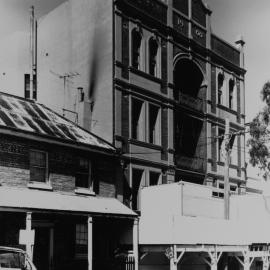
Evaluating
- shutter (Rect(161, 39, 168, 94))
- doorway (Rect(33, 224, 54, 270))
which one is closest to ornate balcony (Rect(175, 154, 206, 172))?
shutter (Rect(161, 39, 168, 94))

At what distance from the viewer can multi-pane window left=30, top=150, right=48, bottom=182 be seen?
1969cm

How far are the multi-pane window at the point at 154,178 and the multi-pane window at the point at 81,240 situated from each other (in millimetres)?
5186

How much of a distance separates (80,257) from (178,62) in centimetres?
1300

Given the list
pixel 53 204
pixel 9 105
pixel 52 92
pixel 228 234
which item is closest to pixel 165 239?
pixel 228 234

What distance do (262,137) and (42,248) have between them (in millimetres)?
11063

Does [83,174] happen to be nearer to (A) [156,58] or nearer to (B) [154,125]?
(B) [154,125]

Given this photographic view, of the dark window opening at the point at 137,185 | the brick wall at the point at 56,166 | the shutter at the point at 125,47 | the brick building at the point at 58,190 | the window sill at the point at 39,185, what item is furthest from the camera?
the shutter at the point at 125,47

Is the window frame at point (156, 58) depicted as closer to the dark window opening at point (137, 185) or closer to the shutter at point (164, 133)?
the shutter at point (164, 133)

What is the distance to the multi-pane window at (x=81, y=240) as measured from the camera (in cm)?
2105

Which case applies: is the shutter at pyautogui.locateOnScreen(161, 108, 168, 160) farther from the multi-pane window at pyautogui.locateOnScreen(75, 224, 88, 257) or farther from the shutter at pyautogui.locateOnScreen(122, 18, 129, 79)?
the multi-pane window at pyautogui.locateOnScreen(75, 224, 88, 257)

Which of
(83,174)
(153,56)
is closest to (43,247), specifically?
(83,174)

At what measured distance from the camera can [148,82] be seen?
2609 centimetres

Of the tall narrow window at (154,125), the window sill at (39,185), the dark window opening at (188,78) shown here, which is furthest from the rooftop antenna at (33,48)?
the window sill at (39,185)

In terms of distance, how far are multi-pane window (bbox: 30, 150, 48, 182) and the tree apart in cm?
963
